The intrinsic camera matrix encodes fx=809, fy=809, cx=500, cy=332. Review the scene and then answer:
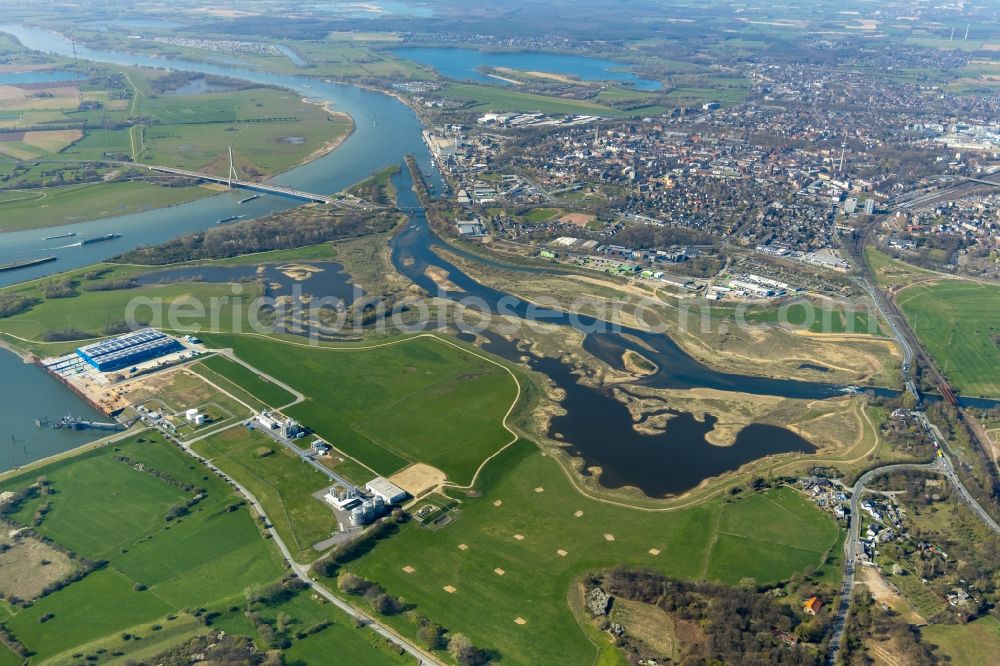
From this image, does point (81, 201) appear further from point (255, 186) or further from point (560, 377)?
point (560, 377)

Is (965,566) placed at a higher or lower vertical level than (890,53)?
lower

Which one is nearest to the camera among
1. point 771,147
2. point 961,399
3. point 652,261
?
point 961,399

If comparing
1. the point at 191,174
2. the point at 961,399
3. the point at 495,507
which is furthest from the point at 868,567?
the point at 191,174

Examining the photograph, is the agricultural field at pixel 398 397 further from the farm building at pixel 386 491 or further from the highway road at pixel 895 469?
the highway road at pixel 895 469

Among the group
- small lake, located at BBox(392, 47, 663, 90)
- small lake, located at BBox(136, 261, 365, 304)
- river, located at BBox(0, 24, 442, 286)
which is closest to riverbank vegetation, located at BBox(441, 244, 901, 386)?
Result: small lake, located at BBox(136, 261, 365, 304)

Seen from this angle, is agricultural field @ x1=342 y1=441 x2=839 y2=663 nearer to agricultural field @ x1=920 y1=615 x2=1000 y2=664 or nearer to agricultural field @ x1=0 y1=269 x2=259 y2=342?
agricultural field @ x1=920 y1=615 x2=1000 y2=664

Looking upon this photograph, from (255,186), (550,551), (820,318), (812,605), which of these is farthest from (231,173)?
(812,605)

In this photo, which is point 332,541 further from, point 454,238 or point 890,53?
point 890,53
